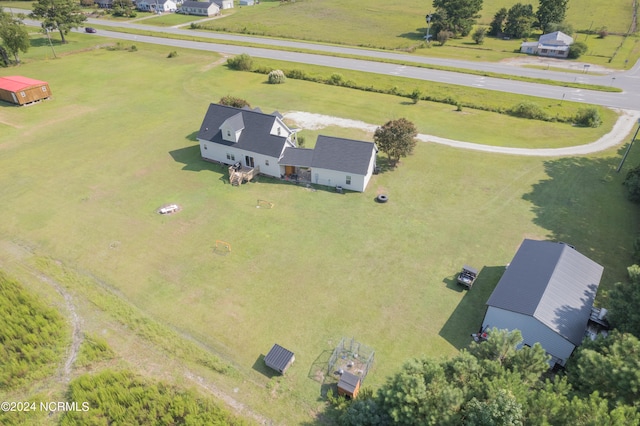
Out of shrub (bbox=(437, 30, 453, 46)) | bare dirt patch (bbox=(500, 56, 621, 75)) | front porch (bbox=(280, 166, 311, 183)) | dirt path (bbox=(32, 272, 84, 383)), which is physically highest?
shrub (bbox=(437, 30, 453, 46))

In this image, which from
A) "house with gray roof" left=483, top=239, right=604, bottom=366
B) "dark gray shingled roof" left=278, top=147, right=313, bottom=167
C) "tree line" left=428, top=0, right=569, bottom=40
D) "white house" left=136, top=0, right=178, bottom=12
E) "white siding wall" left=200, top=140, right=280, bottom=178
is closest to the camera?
"house with gray roof" left=483, top=239, right=604, bottom=366

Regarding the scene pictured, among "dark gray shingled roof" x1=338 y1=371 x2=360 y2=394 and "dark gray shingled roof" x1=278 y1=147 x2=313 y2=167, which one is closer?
"dark gray shingled roof" x1=338 y1=371 x2=360 y2=394

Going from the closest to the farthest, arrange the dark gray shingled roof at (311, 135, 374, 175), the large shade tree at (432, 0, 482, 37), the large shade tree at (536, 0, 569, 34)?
the dark gray shingled roof at (311, 135, 374, 175), the large shade tree at (432, 0, 482, 37), the large shade tree at (536, 0, 569, 34)

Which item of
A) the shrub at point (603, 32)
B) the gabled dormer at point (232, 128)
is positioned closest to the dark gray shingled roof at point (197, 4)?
the gabled dormer at point (232, 128)

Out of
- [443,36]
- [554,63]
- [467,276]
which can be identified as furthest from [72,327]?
[443,36]

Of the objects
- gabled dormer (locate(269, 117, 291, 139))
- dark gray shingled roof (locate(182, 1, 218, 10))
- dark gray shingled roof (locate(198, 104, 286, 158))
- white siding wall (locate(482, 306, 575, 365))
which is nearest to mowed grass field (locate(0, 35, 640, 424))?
white siding wall (locate(482, 306, 575, 365))

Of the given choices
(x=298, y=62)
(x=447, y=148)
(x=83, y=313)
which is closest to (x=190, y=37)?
(x=298, y=62)

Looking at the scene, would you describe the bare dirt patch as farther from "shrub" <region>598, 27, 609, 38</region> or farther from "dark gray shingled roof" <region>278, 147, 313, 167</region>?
"dark gray shingled roof" <region>278, 147, 313, 167</region>
